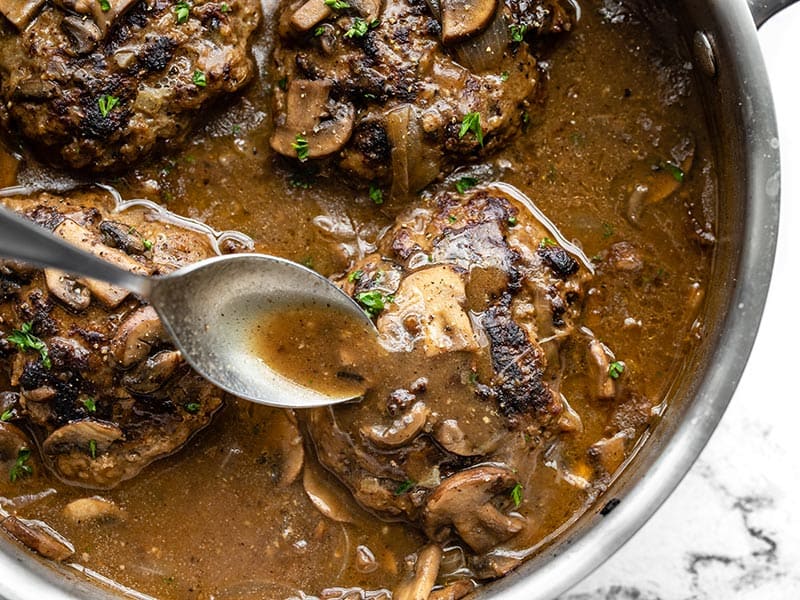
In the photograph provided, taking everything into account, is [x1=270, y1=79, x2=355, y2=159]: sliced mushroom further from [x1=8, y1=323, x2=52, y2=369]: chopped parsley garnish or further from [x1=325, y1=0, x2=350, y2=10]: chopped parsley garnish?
[x1=8, y1=323, x2=52, y2=369]: chopped parsley garnish

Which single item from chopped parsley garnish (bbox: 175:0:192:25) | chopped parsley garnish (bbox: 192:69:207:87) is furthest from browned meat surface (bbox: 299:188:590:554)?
chopped parsley garnish (bbox: 175:0:192:25)

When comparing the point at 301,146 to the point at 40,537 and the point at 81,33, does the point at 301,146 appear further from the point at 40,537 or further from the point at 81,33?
the point at 40,537

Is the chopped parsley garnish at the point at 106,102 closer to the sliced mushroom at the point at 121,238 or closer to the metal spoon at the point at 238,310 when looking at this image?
the sliced mushroom at the point at 121,238

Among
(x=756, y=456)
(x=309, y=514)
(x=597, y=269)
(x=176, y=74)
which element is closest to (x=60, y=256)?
(x=176, y=74)

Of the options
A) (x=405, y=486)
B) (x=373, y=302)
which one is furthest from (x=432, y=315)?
(x=405, y=486)

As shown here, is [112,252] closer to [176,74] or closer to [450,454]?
[176,74]

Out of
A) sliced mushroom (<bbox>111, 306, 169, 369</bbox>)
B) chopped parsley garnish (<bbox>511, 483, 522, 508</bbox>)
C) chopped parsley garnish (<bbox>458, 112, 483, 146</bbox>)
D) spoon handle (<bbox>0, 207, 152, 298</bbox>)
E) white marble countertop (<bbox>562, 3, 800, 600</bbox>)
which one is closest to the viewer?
spoon handle (<bbox>0, 207, 152, 298</bbox>)
